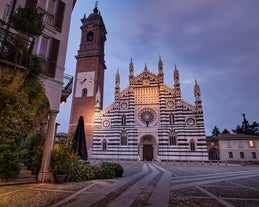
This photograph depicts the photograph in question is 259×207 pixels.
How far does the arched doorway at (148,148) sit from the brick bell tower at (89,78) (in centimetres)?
892

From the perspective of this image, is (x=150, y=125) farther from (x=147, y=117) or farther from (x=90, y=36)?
(x=90, y=36)

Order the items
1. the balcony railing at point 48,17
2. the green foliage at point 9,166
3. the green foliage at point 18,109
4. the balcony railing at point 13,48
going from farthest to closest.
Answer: the balcony railing at point 48,17 → the green foliage at point 9,166 → the balcony railing at point 13,48 → the green foliage at point 18,109

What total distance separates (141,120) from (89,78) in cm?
1322

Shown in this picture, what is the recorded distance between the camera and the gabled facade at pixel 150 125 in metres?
25.7

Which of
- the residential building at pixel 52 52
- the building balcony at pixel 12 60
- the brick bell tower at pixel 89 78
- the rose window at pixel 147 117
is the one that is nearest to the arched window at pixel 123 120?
the rose window at pixel 147 117

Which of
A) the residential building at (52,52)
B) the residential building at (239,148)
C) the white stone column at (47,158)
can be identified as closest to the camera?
the white stone column at (47,158)

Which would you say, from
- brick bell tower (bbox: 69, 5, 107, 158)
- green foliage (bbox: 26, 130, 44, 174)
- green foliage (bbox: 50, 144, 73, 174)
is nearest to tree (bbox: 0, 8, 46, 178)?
green foliage (bbox: 50, 144, 73, 174)

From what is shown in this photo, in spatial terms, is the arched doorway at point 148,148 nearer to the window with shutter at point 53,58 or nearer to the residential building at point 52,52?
the residential building at point 52,52

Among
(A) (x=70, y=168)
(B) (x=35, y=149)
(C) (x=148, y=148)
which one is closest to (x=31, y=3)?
(B) (x=35, y=149)

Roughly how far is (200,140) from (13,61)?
86.7ft

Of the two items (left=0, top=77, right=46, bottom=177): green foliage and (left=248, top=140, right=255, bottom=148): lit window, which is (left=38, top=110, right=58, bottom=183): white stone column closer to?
(left=0, top=77, right=46, bottom=177): green foliage

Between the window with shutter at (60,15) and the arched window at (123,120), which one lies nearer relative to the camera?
the window with shutter at (60,15)

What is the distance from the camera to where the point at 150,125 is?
1099 inches

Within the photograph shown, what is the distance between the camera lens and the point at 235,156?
32.4 m
